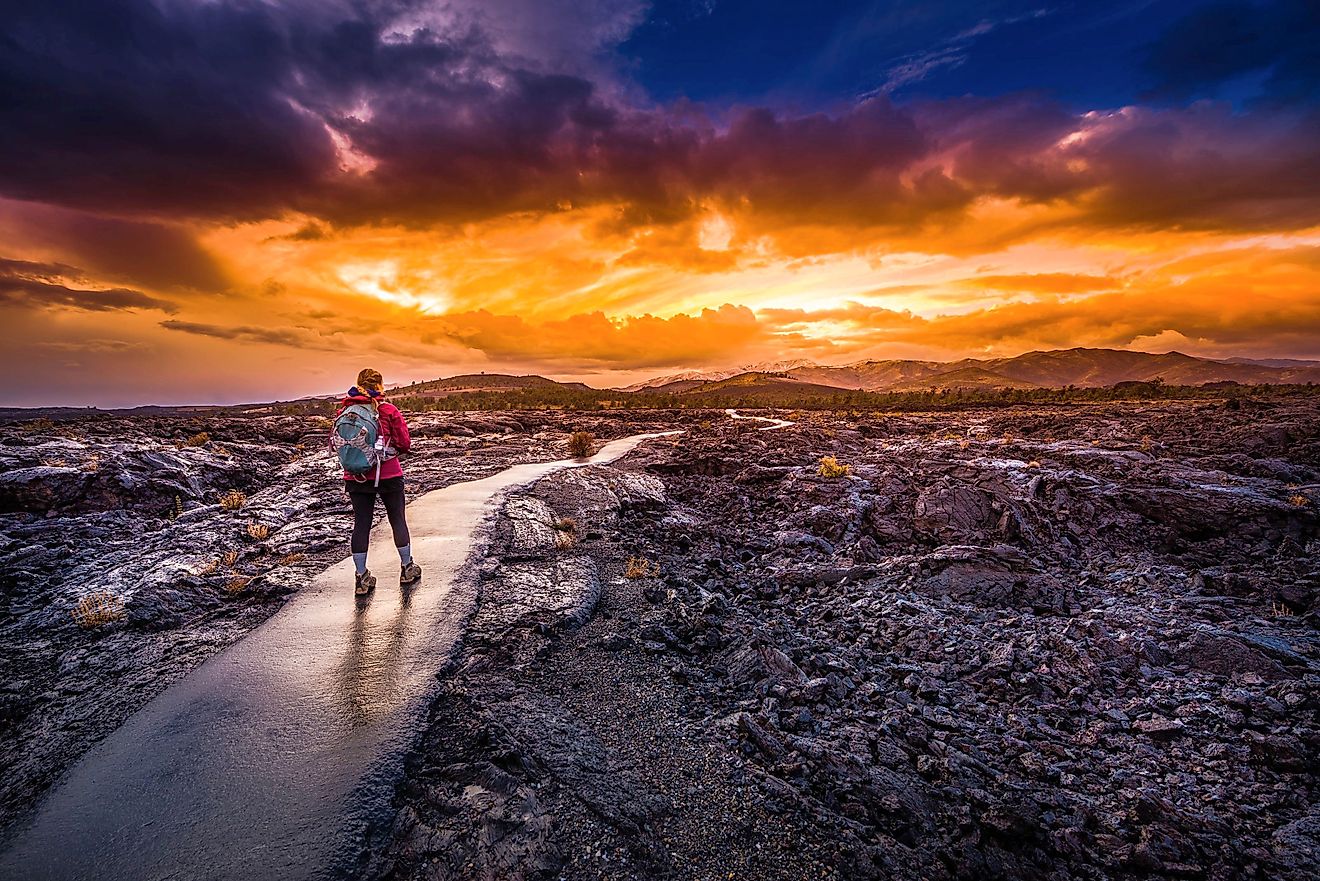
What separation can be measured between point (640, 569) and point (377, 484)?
4689 mm

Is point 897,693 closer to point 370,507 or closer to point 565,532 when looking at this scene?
point 565,532

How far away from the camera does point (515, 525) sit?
1119 cm

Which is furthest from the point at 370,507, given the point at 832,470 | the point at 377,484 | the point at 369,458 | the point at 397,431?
the point at 832,470

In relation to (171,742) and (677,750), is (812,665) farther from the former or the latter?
(171,742)

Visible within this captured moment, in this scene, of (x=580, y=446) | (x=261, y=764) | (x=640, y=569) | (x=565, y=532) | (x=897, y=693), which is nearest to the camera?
(x=261, y=764)

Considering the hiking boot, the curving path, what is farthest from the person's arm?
the curving path

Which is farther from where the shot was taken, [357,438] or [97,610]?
[357,438]

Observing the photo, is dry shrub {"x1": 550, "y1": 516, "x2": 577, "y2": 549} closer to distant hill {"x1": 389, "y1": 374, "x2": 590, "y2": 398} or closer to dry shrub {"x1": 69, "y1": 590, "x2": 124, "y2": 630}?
dry shrub {"x1": 69, "y1": 590, "x2": 124, "y2": 630}

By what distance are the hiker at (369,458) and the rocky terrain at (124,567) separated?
4.60 ft

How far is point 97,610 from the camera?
21.2ft

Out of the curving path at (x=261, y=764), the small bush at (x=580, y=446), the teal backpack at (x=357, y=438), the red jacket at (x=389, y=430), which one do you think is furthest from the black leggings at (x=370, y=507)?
the small bush at (x=580, y=446)

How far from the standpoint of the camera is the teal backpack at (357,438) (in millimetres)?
Answer: 7031

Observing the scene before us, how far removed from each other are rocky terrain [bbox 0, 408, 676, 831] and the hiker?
1401 mm

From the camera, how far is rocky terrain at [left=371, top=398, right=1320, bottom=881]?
13.3ft
